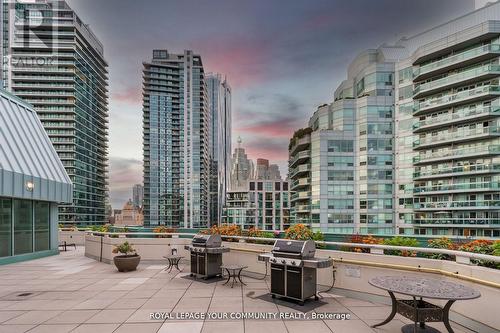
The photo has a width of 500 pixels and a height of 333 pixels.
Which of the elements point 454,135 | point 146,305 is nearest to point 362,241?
point 146,305

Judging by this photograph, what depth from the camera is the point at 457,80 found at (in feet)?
136

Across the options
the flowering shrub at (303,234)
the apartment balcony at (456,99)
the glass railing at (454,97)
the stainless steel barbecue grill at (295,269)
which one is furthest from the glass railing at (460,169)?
the stainless steel barbecue grill at (295,269)

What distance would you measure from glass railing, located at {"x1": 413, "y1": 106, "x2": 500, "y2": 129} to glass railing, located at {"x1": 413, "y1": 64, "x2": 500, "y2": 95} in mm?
4646

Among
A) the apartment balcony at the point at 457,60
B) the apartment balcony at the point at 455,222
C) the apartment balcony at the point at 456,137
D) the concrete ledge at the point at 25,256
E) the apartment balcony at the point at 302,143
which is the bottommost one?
the apartment balcony at the point at 455,222

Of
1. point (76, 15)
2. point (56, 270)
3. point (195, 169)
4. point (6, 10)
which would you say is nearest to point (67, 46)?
point (76, 15)

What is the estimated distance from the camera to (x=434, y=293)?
5.01m

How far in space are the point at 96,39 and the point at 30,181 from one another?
116 m

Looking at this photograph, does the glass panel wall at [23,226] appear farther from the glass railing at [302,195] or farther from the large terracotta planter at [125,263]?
the glass railing at [302,195]

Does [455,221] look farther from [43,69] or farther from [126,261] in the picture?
[43,69]

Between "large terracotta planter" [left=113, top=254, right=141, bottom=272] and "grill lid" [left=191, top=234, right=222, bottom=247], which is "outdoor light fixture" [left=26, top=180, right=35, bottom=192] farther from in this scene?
"grill lid" [left=191, top=234, right=222, bottom=247]

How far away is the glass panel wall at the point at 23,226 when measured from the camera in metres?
15.8

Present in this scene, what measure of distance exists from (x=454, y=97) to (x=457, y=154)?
848 centimetres

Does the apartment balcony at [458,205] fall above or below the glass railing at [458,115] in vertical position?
below

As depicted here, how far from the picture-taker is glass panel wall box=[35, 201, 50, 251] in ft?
57.2
